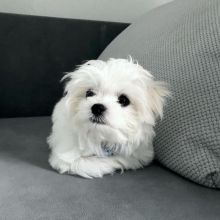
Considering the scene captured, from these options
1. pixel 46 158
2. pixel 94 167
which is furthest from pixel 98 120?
pixel 46 158

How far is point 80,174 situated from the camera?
43.2 inches

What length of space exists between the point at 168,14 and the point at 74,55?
0.56 metres

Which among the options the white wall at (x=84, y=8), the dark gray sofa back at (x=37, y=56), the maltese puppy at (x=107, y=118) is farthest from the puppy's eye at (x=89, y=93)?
the white wall at (x=84, y=8)

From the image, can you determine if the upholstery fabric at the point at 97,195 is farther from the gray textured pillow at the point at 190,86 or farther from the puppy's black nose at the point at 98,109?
the puppy's black nose at the point at 98,109

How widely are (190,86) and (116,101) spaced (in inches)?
8.4

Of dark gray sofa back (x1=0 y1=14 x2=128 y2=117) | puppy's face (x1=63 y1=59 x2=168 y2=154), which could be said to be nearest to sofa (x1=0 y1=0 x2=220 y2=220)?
dark gray sofa back (x1=0 y1=14 x2=128 y2=117)

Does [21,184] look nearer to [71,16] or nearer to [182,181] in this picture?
[182,181]

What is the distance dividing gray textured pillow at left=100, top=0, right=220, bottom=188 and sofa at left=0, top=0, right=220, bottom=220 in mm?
56

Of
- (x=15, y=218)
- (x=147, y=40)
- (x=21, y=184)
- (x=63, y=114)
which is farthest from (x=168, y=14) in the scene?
(x=15, y=218)

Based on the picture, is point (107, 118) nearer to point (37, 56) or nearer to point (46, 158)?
point (46, 158)

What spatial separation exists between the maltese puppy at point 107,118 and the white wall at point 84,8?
880mm

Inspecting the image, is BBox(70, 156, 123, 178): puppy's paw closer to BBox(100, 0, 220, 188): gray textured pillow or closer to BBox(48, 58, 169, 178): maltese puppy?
BBox(48, 58, 169, 178): maltese puppy

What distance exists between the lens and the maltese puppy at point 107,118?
1068mm

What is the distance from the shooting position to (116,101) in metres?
1.10
